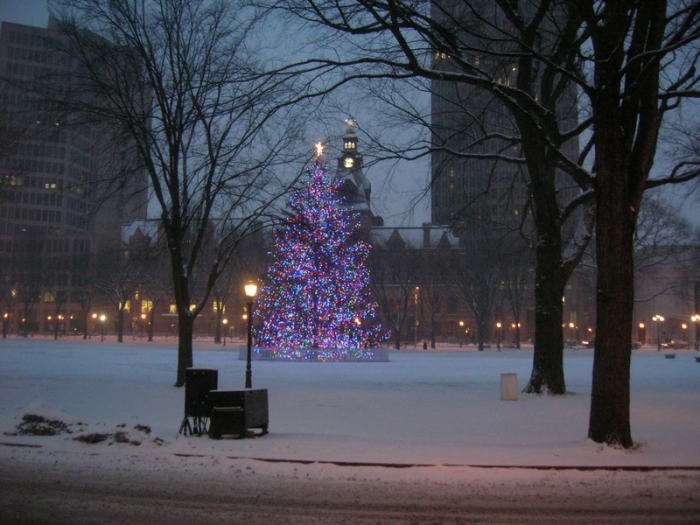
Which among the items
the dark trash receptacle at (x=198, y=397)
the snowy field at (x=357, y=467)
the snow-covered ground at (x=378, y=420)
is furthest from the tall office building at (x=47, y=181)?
the dark trash receptacle at (x=198, y=397)

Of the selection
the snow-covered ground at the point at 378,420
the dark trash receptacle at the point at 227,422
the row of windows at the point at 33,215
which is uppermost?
the row of windows at the point at 33,215

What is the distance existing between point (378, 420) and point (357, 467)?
185 inches

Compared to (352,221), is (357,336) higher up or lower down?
lower down

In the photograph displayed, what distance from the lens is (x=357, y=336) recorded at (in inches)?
1542

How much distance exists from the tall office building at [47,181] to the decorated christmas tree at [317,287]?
9612 millimetres

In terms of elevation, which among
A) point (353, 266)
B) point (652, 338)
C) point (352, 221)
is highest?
point (352, 221)

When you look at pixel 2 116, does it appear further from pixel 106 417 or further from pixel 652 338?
pixel 652 338

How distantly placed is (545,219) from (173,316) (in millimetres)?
85521

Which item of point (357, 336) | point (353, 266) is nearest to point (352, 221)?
point (353, 266)

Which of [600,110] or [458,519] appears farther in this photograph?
[600,110]

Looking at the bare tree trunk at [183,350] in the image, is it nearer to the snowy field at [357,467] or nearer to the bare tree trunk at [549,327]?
the snowy field at [357,467]

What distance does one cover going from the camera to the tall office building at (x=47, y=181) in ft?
68.3

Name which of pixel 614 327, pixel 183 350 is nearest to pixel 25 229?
pixel 183 350

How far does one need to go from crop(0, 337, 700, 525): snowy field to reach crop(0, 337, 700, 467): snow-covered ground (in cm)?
5
